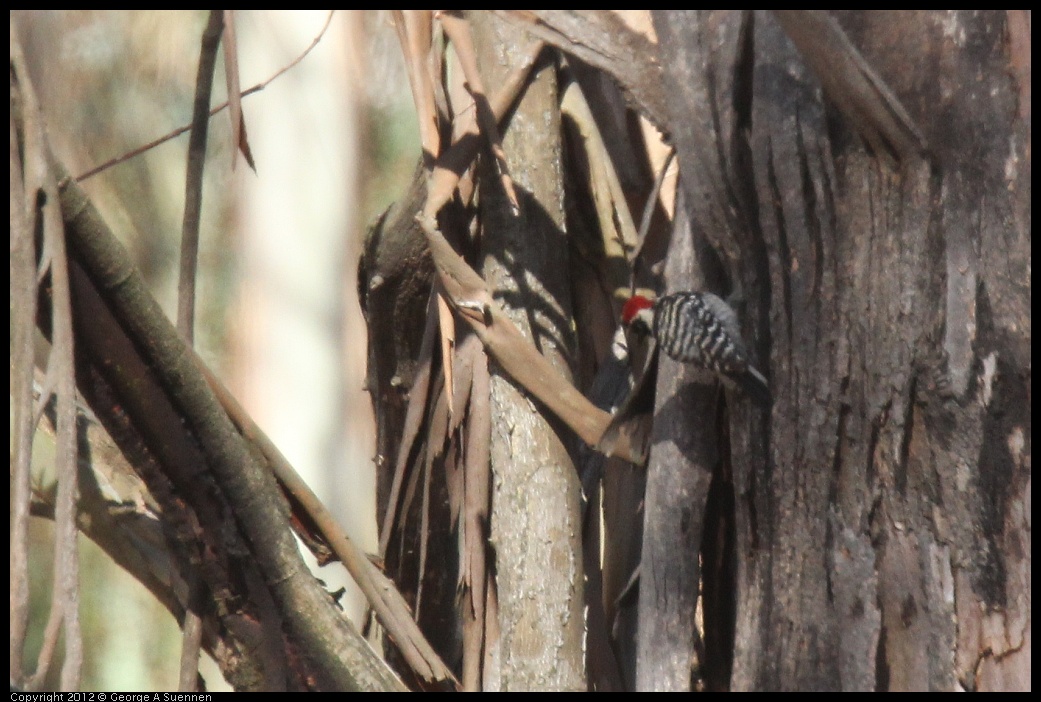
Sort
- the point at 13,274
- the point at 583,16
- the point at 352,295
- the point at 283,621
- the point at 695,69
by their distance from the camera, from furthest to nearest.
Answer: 1. the point at 352,295
2. the point at 583,16
3. the point at 695,69
4. the point at 283,621
5. the point at 13,274

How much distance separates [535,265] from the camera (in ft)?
7.30

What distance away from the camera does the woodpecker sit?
170 cm

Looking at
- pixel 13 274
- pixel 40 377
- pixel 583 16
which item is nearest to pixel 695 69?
pixel 583 16

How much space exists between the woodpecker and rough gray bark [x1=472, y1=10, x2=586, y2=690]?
1.05 feet

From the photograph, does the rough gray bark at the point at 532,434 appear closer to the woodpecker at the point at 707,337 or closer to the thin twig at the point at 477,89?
the thin twig at the point at 477,89

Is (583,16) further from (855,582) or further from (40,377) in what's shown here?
(40,377)

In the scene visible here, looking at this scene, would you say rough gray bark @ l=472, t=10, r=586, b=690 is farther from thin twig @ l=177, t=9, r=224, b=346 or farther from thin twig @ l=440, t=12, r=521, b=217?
thin twig @ l=177, t=9, r=224, b=346

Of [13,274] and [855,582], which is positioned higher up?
[13,274]

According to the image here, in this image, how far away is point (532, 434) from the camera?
6.96 ft

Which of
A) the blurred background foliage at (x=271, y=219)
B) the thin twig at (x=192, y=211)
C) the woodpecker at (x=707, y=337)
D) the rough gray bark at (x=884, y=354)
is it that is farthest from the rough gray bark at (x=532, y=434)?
the blurred background foliage at (x=271, y=219)

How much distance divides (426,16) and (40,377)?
1194 mm

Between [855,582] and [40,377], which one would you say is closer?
[855,582]

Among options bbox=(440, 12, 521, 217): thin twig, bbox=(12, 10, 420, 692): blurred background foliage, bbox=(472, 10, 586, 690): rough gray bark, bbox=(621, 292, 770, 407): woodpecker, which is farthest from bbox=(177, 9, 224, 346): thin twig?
bbox=(12, 10, 420, 692): blurred background foliage
